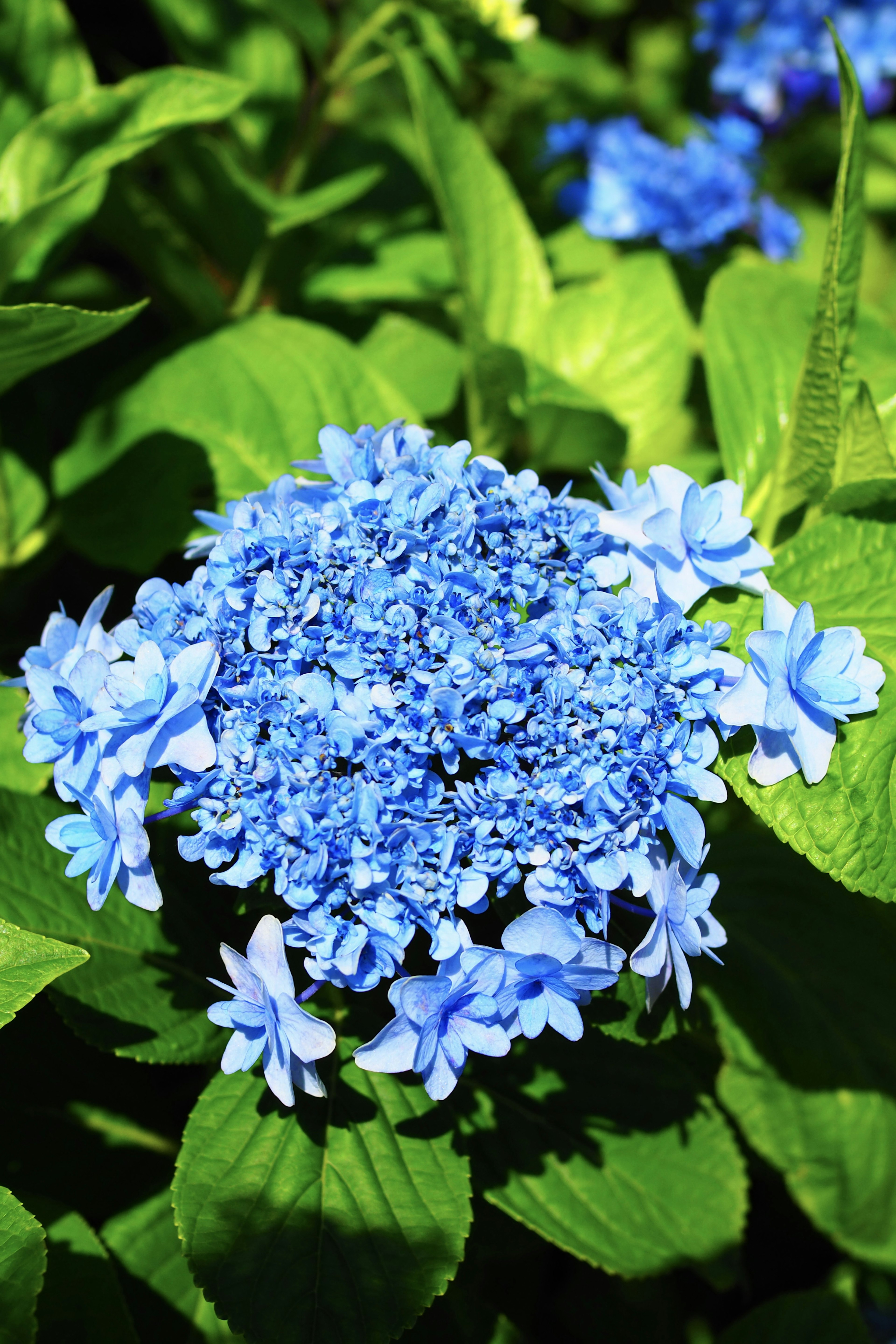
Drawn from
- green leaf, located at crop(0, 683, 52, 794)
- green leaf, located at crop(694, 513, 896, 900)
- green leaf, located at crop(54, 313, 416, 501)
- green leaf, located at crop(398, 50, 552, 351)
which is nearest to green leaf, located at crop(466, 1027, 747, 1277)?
green leaf, located at crop(694, 513, 896, 900)

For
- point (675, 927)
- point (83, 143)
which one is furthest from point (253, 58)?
point (675, 927)

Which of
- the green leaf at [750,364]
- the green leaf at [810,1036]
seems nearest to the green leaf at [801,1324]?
the green leaf at [810,1036]

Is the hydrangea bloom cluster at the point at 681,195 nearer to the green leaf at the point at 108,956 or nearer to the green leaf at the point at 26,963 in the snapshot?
the green leaf at the point at 108,956

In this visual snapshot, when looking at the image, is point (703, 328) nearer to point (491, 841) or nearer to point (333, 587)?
point (333, 587)

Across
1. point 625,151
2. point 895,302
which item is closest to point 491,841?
point 625,151

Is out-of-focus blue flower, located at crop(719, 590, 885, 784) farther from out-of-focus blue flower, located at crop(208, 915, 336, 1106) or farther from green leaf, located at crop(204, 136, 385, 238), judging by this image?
green leaf, located at crop(204, 136, 385, 238)

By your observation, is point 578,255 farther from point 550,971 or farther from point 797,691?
point 550,971
